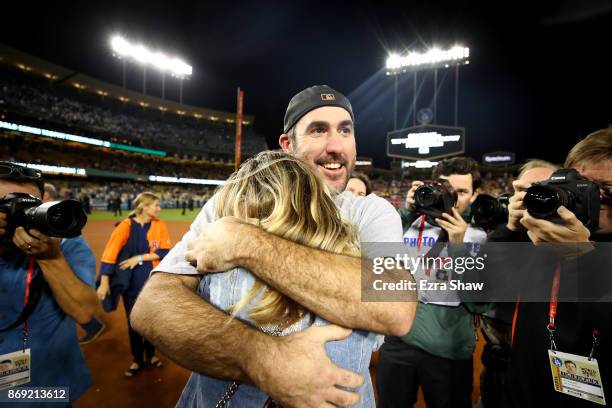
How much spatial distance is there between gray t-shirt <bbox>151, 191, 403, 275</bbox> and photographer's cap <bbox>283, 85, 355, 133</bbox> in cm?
→ 78

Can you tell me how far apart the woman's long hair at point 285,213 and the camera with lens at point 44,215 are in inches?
32.4

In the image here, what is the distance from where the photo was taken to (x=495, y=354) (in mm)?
2062

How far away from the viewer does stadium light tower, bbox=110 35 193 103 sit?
31672mm

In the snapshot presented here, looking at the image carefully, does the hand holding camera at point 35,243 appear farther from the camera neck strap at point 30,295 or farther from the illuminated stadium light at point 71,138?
the illuminated stadium light at point 71,138

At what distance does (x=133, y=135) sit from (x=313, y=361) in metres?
46.5

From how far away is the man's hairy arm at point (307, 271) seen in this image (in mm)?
916

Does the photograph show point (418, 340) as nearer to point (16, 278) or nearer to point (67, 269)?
point (67, 269)

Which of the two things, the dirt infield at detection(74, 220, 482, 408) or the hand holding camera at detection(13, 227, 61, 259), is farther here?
the dirt infield at detection(74, 220, 482, 408)

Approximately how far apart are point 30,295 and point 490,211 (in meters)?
3.25

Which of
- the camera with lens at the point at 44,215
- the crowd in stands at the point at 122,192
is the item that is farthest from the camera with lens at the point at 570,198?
the crowd in stands at the point at 122,192

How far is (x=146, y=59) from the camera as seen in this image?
34500 mm

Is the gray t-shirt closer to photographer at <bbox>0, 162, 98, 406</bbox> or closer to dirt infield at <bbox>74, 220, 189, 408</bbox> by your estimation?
photographer at <bbox>0, 162, 98, 406</bbox>

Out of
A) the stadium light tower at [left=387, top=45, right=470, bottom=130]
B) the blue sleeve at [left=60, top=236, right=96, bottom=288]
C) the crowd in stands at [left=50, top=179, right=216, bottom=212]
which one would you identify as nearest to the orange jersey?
the blue sleeve at [left=60, top=236, right=96, bottom=288]

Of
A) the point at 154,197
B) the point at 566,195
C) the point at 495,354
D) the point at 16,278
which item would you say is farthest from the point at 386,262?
the point at 154,197
